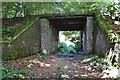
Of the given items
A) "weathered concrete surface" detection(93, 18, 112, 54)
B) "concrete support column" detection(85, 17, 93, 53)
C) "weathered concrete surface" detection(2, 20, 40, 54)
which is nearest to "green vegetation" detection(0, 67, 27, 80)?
"weathered concrete surface" detection(2, 20, 40, 54)

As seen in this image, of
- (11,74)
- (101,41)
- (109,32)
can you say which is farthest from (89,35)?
(11,74)

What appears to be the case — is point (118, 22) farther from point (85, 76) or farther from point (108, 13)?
point (85, 76)

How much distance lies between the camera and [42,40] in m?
11.7

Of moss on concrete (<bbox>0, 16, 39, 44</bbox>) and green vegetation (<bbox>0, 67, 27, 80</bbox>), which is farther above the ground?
moss on concrete (<bbox>0, 16, 39, 44</bbox>)

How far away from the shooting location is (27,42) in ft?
34.0

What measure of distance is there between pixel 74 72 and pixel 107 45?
2.13m

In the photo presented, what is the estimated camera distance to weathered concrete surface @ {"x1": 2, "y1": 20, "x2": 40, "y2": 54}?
9039 millimetres

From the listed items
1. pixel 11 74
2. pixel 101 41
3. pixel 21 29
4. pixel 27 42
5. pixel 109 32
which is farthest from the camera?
pixel 27 42

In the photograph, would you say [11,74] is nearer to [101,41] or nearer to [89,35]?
[101,41]

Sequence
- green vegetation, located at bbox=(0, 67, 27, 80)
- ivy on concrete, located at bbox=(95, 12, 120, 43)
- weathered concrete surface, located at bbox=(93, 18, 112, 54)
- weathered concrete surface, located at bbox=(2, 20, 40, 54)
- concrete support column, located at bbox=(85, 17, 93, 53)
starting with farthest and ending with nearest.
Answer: concrete support column, located at bbox=(85, 17, 93, 53) < weathered concrete surface, located at bbox=(2, 20, 40, 54) < weathered concrete surface, located at bbox=(93, 18, 112, 54) < ivy on concrete, located at bbox=(95, 12, 120, 43) < green vegetation, located at bbox=(0, 67, 27, 80)

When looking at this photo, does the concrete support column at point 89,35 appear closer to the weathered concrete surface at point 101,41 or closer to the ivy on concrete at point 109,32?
the weathered concrete surface at point 101,41

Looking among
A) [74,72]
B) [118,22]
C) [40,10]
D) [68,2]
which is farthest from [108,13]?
[74,72]

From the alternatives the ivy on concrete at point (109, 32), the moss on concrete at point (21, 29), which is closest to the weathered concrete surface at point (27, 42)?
the moss on concrete at point (21, 29)

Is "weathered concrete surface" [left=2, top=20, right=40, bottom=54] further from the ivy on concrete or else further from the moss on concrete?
the ivy on concrete
